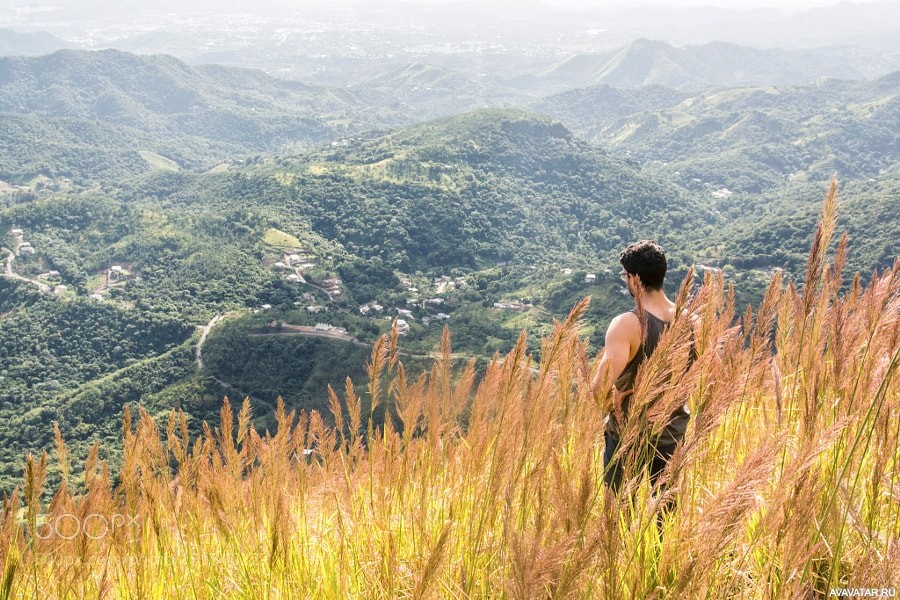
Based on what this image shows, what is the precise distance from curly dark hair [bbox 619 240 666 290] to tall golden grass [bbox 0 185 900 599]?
11.3 inches

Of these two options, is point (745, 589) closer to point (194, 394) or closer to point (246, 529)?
point (246, 529)

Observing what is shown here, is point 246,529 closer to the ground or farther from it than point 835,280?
closer to the ground

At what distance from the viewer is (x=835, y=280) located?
2.07 meters

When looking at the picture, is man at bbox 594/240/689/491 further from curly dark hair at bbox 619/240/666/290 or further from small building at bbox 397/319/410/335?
small building at bbox 397/319/410/335

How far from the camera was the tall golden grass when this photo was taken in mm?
1124

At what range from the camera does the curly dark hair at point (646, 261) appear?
2.32 meters

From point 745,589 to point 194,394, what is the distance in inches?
1652

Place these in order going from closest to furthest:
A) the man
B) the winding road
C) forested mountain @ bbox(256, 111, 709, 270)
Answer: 1. the man
2. the winding road
3. forested mountain @ bbox(256, 111, 709, 270)

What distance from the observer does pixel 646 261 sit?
233cm

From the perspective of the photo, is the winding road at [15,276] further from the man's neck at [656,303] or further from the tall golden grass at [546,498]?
the man's neck at [656,303]

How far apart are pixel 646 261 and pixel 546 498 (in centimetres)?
113

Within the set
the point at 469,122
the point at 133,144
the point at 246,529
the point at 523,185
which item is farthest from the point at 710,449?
the point at 133,144

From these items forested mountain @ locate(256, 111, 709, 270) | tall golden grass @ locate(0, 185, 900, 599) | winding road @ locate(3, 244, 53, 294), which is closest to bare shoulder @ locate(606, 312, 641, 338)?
tall golden grass @ locate(0, 185, 900, 599)

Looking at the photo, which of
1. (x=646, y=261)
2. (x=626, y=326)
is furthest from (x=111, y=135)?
(x=626, y=326)
